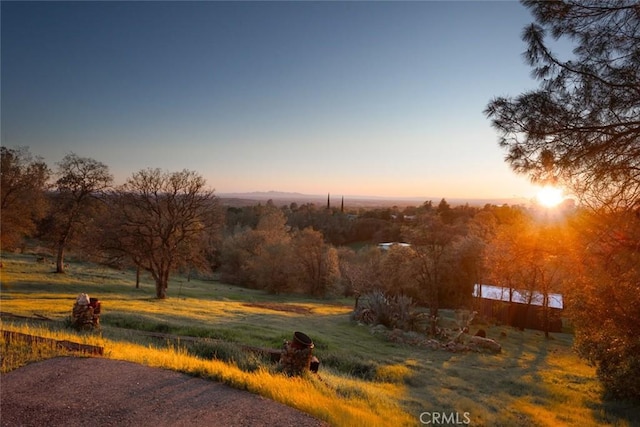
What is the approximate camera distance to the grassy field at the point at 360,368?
7.82 m

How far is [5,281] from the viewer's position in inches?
1051

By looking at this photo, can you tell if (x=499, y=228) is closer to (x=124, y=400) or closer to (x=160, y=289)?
(x=160, y=289)

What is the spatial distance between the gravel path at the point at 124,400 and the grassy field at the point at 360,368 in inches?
17.1

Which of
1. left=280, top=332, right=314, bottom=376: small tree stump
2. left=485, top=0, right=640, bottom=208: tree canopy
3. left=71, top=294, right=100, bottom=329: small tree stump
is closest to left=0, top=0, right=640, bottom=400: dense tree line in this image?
left=485, top=0, right=640, bottom=208: tree canopy

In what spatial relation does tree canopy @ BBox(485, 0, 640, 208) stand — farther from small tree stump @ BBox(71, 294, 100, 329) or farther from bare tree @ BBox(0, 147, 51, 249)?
bare tree @ BBox(0, 147, 51, 249)

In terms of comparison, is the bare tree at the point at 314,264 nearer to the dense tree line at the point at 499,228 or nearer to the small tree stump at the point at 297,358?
the dense tree line at the point at 499,228

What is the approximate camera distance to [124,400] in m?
6.54

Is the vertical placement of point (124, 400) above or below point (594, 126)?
below

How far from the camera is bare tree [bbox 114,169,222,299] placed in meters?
29.0

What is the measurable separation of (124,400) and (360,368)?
913cm

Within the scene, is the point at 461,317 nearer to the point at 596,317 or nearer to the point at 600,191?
the point at 596,317

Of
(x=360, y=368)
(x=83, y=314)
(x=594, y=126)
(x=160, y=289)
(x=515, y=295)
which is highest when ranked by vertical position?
(x=594, y=126)

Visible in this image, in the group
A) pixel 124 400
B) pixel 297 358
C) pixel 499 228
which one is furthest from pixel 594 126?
pixel 499 228

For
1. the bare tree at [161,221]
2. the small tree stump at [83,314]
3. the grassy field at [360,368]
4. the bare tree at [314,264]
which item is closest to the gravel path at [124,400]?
the grassy field at [360,368]
